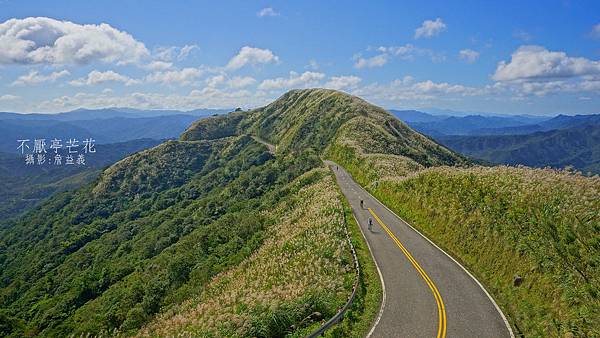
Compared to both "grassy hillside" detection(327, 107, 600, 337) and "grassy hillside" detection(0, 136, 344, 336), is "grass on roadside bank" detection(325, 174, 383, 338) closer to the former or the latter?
"grassy hillside" detection(327, 107, 600, 337)

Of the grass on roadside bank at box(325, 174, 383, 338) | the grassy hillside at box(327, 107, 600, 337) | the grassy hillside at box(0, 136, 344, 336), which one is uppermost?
the grassy hillside at box(327, 107, 600, 337)

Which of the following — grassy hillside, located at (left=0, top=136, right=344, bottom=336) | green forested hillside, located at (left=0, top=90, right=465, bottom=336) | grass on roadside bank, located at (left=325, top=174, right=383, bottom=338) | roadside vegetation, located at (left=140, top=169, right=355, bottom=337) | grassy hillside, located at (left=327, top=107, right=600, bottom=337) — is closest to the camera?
grass on roadside bank, located at (left=325, top=174, right=383, bottom=338)

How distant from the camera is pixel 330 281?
22.4m

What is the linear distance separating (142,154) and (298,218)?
133322mm

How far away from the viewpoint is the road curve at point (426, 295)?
1833 centimetres

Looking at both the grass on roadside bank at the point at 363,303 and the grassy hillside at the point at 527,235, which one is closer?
the grass on roadside bank at the point at 363,303

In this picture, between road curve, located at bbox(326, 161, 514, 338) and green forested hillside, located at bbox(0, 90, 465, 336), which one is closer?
road curve, located at bbox(326, 161, 514, 338)

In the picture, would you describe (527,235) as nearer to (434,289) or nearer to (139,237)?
(434,289)

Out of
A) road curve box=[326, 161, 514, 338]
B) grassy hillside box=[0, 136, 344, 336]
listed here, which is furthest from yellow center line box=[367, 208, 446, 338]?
grassy hillside box=[0, 136, 344, 336]

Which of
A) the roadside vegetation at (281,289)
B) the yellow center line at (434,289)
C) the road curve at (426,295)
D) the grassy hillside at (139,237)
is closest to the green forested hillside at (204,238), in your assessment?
the roadside vegetation at (281,289)

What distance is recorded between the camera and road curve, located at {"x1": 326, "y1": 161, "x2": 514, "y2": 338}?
1833cm

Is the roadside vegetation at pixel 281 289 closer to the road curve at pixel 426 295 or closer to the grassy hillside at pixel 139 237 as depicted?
the road curve at pixel 426 295

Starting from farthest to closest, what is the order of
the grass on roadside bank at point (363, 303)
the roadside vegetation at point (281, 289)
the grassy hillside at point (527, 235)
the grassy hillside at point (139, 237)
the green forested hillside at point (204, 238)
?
the grassy hillside at point (139, 237), the green forested hillside at point (204, 238), the grassy hillside at point (527, 235), the roadside vegetation at point (281, 289), the grass on roadside bank at point (363, 303)

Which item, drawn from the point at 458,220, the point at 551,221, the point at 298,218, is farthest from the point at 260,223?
the point at 551,221
